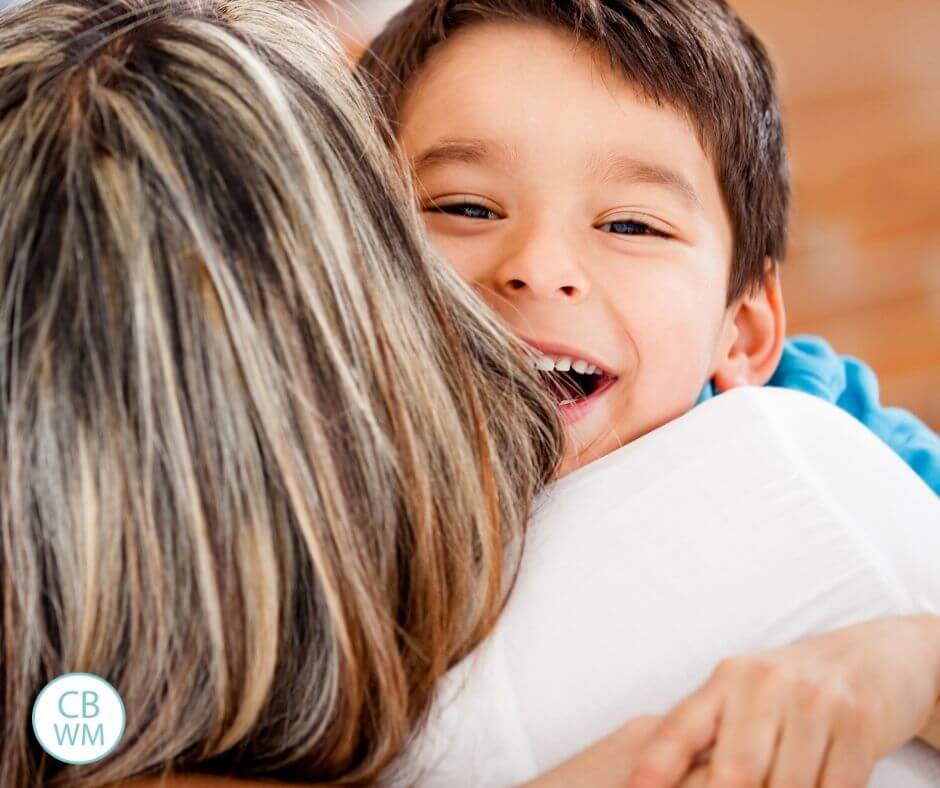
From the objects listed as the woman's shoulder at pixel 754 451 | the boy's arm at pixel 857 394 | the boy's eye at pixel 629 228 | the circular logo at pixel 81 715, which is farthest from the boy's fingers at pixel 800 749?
the boy's arm at pixel 857 394

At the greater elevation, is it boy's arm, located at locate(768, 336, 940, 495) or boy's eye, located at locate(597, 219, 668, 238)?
boy's eye, located at locate(597, 219, 668, 238)

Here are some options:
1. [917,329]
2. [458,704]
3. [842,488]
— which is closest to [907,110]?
[917,329]

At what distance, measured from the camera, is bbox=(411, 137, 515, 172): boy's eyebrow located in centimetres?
98

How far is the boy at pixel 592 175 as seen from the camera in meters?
0.97

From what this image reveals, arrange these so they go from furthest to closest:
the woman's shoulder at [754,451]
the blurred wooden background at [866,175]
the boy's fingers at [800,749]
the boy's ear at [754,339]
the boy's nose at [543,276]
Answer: the blurred wooden background at [866,175]
the boy's ear at [754,339]
the boy's nose at [543,276]
the woman's shoulder at [754,451]
the boy's fingers at [800,749]

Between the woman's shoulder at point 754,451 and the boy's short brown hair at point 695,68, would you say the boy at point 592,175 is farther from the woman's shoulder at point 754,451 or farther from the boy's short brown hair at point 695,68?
the woman's shoulder at point 754,451

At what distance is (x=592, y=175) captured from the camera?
97cm

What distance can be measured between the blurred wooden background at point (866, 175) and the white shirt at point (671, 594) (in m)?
1.32

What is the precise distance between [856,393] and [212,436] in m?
0.91

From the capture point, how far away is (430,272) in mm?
752

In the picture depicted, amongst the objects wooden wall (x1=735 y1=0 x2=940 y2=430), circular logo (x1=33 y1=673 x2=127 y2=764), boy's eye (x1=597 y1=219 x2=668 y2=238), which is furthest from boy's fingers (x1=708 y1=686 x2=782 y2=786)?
wooden wall (x1=735 y1=0 x2=940 y2=430)

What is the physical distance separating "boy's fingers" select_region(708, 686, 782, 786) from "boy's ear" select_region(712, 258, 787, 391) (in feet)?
1.95

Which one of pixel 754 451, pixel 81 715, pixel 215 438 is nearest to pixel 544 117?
pixel 754 451

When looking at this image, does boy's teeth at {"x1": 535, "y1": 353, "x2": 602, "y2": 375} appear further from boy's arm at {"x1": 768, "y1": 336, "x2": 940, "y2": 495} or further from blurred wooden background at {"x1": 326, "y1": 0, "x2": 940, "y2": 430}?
blurred wooden background at {"x1": 326, "y1": 0, "x2": 940, "y2": 430}
